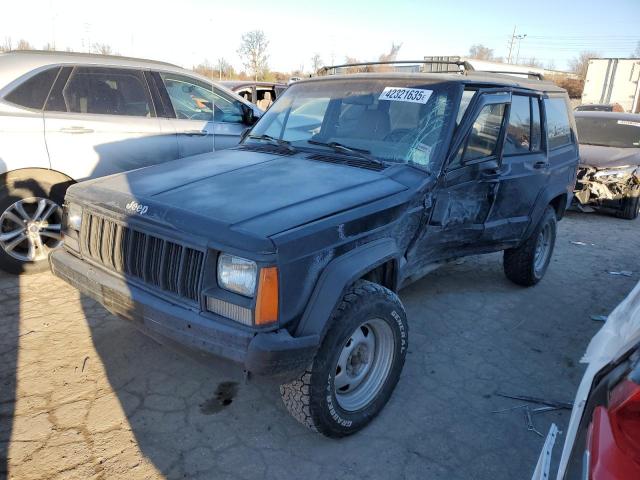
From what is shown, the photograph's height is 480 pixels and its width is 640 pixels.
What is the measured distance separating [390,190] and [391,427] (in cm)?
138

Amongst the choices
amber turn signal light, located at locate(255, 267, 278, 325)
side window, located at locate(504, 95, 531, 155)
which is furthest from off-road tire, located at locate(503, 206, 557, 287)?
amber turn signal light, located at locate(255, 267, 278, 325)

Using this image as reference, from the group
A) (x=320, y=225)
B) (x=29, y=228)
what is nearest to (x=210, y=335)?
(x=320, y=225)

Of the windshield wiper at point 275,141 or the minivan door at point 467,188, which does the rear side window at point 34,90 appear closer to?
the windshield wiper at point 275,141

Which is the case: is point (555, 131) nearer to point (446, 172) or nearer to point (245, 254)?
point (446, 172)

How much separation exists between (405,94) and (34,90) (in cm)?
337

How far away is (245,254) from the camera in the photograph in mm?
2141

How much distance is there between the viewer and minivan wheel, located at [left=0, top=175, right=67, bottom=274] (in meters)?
4.34

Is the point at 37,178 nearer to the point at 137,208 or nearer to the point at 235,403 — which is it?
the point at 137,208

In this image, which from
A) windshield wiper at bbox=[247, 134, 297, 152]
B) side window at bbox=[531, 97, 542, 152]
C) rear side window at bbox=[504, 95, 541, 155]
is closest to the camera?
windshield wiper at bbox=[247, 134, 297, 152]

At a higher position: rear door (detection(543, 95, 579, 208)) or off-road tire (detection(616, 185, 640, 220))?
rear door (detection(543, 95, 579, 208))

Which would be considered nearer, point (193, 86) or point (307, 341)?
point (307, 341)

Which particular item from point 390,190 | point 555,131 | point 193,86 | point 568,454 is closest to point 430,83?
point 390,190

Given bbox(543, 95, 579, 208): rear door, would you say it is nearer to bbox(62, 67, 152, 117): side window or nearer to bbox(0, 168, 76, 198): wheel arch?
bbox(62, 67, 152, 117): side window

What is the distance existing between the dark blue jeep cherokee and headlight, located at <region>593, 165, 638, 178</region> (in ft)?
15.4
